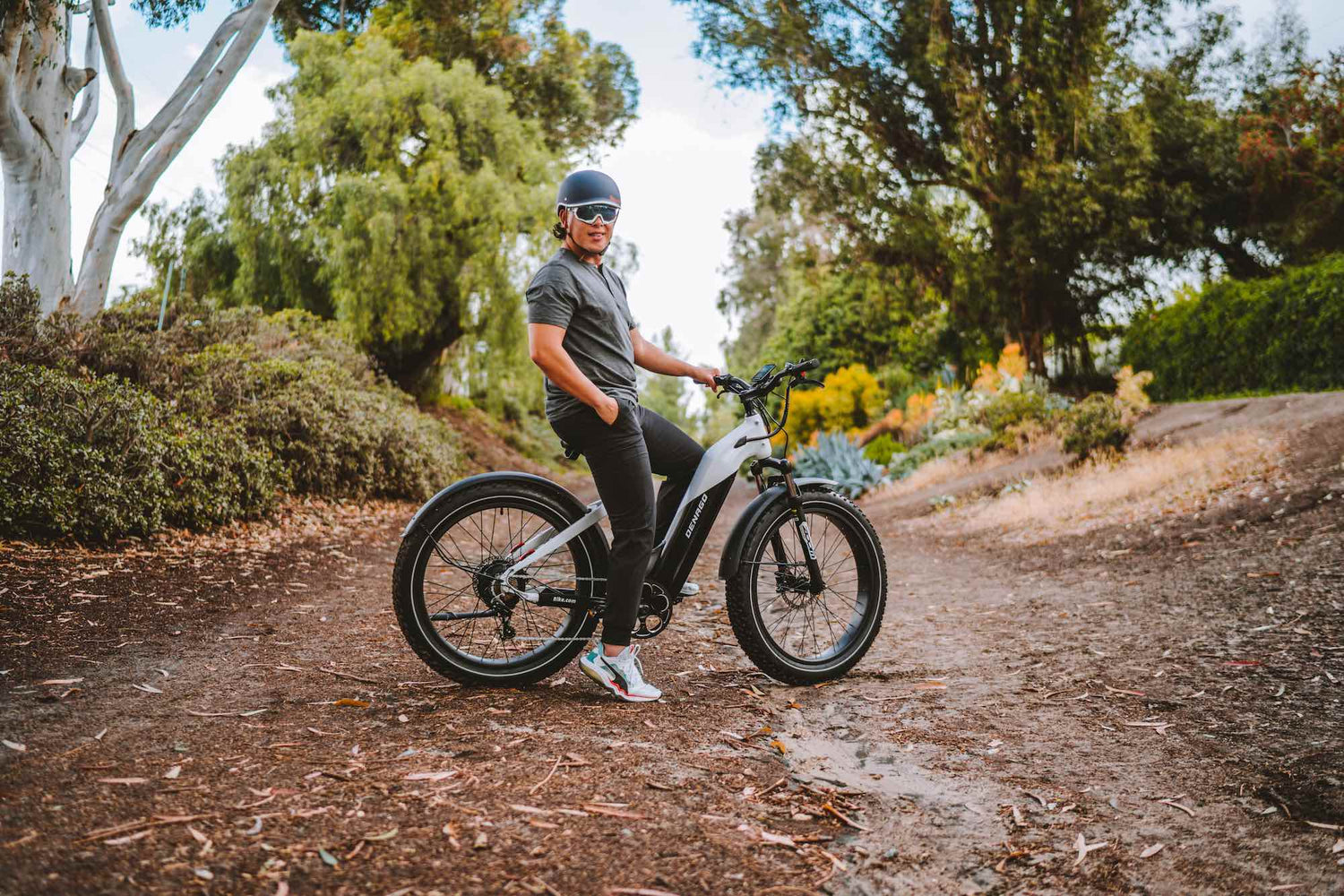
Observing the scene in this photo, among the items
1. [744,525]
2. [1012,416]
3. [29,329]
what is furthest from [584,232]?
[1012,416]

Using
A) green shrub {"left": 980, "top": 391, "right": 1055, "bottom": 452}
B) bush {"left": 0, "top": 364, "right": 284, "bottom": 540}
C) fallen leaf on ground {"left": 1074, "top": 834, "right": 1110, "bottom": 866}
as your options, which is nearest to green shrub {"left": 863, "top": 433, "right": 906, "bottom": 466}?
green shrub {"left": 980, "top": 391, "right": 1055, "bottom": 452}

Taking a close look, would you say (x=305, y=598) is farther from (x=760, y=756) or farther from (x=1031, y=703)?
(x=1031, y=703)

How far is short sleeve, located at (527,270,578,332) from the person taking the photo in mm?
3164

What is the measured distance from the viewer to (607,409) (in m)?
3.20

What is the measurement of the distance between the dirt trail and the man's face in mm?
1754

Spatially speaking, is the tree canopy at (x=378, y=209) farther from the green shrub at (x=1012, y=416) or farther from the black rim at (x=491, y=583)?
the black rim at (x=491, y=583)

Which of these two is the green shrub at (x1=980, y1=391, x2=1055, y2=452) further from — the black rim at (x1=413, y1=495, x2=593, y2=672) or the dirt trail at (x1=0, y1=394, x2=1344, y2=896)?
the black rim at (x1=413, y1=495, x2=593, y2=672)

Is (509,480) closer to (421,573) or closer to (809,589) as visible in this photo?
(421,573)

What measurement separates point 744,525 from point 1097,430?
7881 millimetres

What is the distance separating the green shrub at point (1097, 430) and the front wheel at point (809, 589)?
23.6 ft

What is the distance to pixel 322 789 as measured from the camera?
2.43 meters

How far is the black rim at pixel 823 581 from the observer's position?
3.89 metres

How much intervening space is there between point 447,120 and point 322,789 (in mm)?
15260

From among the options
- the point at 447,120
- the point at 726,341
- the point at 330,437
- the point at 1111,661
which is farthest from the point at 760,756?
the point at 726,341
